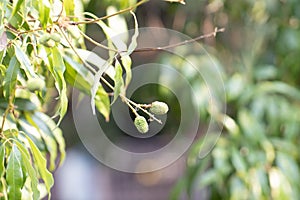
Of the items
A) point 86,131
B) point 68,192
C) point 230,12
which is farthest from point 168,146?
point 68,192

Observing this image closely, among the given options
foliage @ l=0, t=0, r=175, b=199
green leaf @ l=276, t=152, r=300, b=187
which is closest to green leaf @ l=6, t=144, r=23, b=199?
foliage @ l=0, t=0, r=175, b=199

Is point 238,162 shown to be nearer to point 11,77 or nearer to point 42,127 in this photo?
point 42,127

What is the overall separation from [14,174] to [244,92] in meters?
1.11

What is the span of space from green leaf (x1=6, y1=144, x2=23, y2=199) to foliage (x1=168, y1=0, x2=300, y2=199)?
89cm

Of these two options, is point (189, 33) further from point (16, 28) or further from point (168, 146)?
point (16, 28)

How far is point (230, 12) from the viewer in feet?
6.32

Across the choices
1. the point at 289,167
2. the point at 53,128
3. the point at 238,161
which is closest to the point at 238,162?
the point at 238,161

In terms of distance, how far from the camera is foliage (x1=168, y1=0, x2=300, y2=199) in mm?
1603

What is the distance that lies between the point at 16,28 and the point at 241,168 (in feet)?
3.07

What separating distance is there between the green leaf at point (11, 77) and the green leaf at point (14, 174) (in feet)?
0.22

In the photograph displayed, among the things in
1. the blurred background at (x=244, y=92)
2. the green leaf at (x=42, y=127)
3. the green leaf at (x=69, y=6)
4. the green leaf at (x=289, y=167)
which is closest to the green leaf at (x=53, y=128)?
the green leaf at (x=42, y=127)

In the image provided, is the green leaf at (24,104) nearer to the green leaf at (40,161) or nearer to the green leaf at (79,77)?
the green leaf at (79,77)

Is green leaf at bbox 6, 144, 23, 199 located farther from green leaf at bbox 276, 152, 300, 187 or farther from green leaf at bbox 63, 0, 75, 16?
green leaf at bbox 276, 152, 300, 187

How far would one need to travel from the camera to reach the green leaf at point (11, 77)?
0.71 metres
